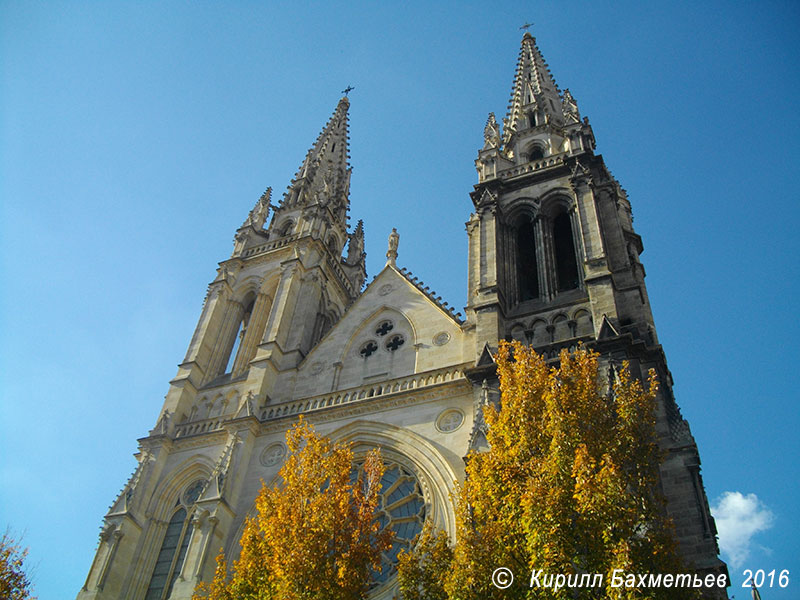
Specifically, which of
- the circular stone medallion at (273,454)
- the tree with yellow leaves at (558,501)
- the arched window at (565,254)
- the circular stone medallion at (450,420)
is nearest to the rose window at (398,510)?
the circular stone medallion at (450,420)

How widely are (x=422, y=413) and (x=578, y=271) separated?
6.67 meters

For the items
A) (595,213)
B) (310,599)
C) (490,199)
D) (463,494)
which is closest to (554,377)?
(463,494)

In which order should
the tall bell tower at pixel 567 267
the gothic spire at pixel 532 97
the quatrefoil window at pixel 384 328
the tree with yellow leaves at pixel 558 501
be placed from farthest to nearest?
the gothic spire at pixel 532 97 → the quatrefoil window at pixel 384 328 → the tall bell tower at pixel 567 267 → the tree with yellow leaves at pixel 558 501

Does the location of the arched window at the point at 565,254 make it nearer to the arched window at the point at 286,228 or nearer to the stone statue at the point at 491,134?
the stone statue at the point at 491,134

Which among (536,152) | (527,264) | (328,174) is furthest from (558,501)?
(328,174)

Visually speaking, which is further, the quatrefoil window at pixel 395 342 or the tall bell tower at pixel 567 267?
the quatrefoil window at pixel 395 342

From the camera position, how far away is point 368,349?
74.2 feet

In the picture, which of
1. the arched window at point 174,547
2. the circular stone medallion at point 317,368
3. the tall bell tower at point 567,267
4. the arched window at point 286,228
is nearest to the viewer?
the tall bell tower at point 567,267

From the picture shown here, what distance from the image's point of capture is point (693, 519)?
13.9 meters

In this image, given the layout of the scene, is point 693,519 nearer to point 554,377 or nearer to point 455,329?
point 554,377

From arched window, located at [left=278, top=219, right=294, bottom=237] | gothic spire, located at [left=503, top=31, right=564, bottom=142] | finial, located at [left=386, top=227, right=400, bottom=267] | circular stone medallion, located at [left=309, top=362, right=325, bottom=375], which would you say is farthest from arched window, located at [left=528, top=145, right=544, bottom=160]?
circular stone medallion, located at [left=309, top=362, right=325, bottom=375]

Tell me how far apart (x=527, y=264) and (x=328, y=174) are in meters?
14.3

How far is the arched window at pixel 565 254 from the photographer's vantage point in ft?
72.5
